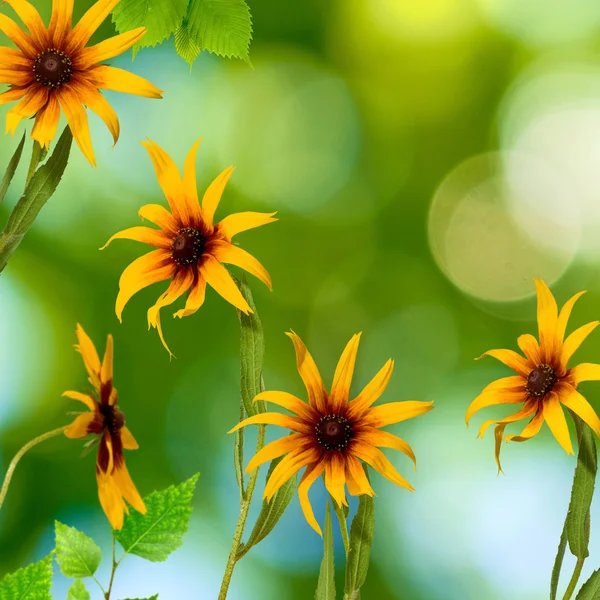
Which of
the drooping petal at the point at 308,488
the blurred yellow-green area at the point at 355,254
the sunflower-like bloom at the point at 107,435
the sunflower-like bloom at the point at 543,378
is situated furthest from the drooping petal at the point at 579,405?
the blurred yellow-green area at the point at 355,254

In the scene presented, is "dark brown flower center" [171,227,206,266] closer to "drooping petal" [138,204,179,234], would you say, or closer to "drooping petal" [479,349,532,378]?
"drooping petal" [138,204,179,234]

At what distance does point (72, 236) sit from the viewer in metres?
1.21

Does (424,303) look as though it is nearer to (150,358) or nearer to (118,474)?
(150,358)

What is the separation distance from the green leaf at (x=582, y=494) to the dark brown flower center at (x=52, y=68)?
0.91 ft

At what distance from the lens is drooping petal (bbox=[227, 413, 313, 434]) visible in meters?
0.31

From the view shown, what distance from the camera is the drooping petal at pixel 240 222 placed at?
333mm

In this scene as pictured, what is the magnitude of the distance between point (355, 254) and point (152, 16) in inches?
34.1

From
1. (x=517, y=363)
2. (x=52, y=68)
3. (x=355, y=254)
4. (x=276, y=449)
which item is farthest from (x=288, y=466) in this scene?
(x=355, y=254)

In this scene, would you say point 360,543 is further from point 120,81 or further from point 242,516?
point 120,81

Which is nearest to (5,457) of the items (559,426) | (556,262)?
(556,262)

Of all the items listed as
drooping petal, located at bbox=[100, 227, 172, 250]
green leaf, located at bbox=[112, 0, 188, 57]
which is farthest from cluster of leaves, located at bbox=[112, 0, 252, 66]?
drooping petal, located at bbox=[100, 227, 172, 250]

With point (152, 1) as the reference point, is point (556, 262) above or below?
above

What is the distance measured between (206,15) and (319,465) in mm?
236

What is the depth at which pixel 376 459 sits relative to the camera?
318 mm
